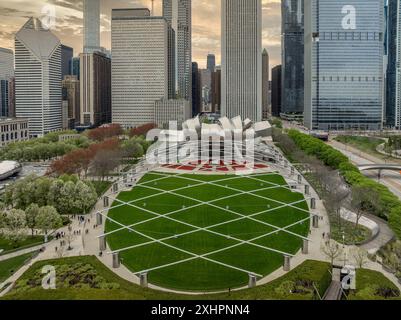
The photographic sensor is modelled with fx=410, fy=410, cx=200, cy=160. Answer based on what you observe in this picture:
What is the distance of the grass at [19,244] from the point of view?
17.2m

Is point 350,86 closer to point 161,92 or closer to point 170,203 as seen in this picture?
point 161,92

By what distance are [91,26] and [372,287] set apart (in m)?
130

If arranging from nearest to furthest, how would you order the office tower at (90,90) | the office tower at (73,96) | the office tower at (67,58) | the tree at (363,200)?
the tree at (363,200)
the office tower at (90,90)
the office tower at (73,96)
the office tower at (67,58)

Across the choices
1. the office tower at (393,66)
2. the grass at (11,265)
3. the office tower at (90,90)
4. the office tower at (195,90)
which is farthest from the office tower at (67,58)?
the grass at (11,265)

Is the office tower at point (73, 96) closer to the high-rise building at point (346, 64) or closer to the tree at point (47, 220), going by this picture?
the high-rise building at point (346, 64)

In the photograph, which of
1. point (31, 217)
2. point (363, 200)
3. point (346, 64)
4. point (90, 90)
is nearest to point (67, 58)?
point (90, 90)

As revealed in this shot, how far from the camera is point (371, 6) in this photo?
69.2m

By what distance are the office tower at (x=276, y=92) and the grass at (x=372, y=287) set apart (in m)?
121

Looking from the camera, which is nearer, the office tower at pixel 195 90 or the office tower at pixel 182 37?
the office tower at pixel 182 37

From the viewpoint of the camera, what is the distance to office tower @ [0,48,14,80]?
3782 inches

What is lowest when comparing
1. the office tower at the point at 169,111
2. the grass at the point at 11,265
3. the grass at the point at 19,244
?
the grass at the point at 11,265

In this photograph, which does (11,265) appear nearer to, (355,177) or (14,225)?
(14,225)

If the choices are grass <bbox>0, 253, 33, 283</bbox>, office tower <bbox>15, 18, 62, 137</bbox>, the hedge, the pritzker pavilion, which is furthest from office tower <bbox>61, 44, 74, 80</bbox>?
grass <bbox>0, 253, 33, 283</bbox>
